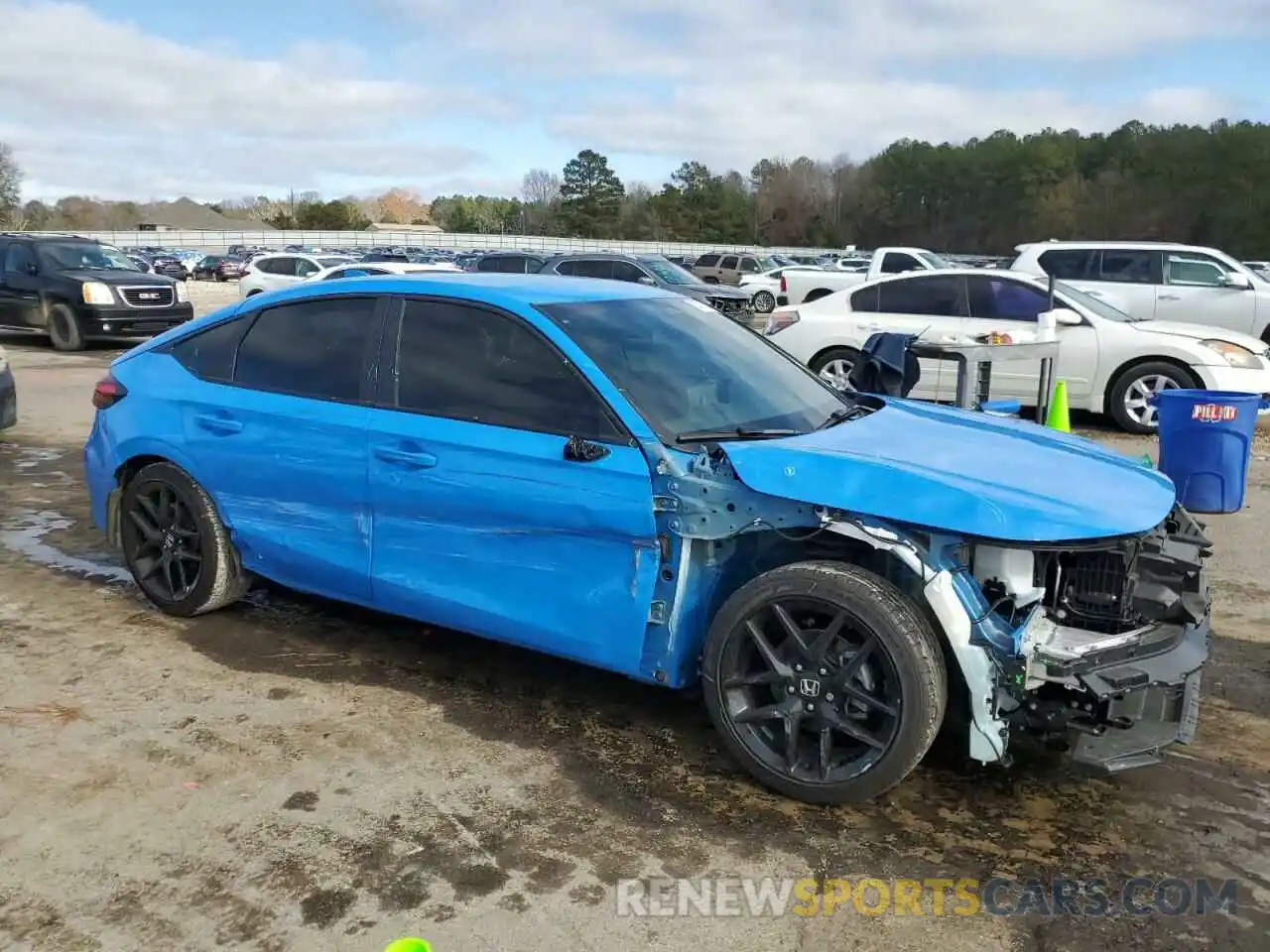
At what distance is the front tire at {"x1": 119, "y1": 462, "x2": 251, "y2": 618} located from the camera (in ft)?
16.0

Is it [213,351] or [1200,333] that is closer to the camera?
[213,351]

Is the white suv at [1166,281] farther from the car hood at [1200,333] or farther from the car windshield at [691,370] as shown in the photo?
the car windshield at [691,370]

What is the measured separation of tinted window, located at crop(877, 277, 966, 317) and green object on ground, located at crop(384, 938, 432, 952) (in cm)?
920

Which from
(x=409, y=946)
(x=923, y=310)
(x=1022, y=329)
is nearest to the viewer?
(x=409, y=946)

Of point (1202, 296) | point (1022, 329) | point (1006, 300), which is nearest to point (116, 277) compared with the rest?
point (1006, 300)

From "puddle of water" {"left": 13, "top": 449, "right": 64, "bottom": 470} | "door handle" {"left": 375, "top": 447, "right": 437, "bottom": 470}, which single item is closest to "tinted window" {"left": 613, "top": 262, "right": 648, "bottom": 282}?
"puddle of water" {"left": 13, "top": 449, "right": 64, "bottom": 470}

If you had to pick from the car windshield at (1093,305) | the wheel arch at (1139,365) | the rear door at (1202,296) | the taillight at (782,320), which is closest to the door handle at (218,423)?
the taillight at (782,320)

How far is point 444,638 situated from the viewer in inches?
194

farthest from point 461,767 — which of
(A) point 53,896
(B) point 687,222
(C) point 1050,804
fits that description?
(B) point 687,222

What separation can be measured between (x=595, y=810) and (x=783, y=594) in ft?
2.99

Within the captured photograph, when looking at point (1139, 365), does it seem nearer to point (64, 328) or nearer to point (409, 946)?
→ point (409, 946)

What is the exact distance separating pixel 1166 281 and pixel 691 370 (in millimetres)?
12585

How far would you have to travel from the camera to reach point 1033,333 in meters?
9.58

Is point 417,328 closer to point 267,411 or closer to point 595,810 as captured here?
point 267,411
